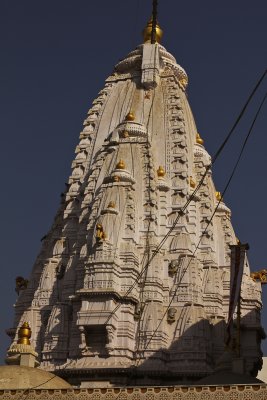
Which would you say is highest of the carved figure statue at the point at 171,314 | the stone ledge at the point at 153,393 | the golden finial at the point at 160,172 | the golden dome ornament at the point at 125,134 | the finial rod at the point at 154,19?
the finial rod at the point at 154,19

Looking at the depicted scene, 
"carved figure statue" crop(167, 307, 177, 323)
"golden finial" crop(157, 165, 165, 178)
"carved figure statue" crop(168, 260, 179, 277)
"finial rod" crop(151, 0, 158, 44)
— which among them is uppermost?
"finial rod" crop(151, 0, 158, 44)

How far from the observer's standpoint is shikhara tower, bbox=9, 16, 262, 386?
41.8 meters

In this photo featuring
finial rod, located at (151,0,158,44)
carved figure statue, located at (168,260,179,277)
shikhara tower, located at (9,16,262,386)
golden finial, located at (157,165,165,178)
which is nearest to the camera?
shikhara tower, located at (9,16,262,386)

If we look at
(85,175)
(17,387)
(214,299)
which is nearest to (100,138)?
(85,175)

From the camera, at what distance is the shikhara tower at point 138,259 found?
41.8 meters

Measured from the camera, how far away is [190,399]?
2762 cm

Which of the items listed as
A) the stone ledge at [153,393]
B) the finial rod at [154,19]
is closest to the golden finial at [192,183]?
the finial rod at [154,19]

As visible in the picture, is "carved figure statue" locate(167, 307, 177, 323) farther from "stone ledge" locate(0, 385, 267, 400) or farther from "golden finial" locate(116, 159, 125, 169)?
"stone ledge" locate(0, 385, 267, 400)

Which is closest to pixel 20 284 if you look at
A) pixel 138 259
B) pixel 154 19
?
pixel 138 259

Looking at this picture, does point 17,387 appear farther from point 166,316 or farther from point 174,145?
point 174,145

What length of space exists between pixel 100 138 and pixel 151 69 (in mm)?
5249

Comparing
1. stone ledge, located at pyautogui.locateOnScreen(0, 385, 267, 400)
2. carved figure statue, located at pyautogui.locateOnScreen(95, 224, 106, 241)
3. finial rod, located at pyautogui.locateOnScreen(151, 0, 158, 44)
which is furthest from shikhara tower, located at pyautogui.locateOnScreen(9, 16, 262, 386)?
stone ledge, located at pyautogui.locateOnScreen(0, 385, 267, 400)

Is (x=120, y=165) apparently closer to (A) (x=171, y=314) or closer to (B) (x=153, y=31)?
(A) (x=171, y=314)

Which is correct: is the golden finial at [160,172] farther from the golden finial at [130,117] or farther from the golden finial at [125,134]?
the golden finial at [130,117]
